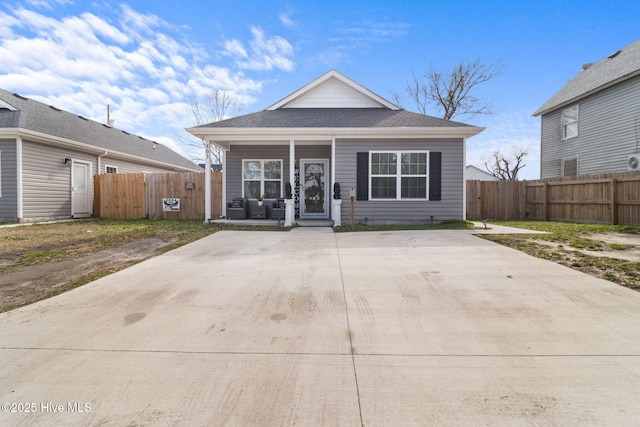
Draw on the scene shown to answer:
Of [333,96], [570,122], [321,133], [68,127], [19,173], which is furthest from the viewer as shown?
[570,122]

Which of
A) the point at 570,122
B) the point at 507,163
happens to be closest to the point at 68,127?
the point at 570,122

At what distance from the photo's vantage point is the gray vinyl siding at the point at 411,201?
1040 centimetres

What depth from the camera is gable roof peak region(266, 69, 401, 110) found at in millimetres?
12148

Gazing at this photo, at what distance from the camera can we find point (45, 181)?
1202cm

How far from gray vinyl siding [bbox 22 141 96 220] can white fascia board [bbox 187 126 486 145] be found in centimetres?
630

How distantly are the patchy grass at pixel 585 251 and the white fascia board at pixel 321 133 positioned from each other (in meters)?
3.88

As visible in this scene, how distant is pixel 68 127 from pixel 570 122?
22510mm

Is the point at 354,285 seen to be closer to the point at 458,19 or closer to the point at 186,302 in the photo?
the point at 186,302

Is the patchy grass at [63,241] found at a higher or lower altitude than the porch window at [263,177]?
lower

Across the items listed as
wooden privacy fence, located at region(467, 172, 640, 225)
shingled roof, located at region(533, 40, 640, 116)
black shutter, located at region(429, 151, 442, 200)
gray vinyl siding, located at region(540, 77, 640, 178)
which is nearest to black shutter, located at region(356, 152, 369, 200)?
black shutter, located at region(429, 151, 442, 200)

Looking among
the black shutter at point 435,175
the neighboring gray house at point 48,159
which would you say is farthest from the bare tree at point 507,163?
the neighboring gray house at point 48,159

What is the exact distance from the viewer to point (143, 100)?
17.5m

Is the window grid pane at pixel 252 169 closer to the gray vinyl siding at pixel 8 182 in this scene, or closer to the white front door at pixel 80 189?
the white front door at pixel 80 189

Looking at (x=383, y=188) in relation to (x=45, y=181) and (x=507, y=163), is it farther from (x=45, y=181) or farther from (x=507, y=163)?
(x=507, y=163)
